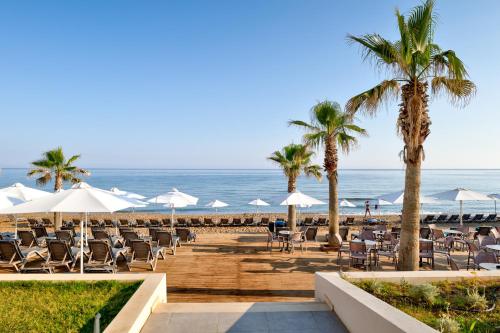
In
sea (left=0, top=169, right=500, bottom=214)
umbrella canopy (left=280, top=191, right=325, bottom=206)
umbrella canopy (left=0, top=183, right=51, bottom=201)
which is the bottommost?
sea (left=0, top=169, right=500, bottom=214)

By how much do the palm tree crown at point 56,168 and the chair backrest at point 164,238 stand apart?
23.9ft

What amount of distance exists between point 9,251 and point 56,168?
8605mm

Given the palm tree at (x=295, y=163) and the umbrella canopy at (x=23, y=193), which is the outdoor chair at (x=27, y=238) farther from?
the palm tree at (x=295, y=163)

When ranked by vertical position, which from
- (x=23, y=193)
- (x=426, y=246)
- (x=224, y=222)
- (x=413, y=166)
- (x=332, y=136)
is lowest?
(x=224, y=222)

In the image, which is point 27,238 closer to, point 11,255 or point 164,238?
point 11,255

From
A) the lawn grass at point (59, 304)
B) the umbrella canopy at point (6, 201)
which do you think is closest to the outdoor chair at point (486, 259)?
the lawn grass at point (59, 304)

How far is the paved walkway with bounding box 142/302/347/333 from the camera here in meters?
4.40

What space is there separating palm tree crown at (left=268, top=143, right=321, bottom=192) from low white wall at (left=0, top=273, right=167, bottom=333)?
417 inches

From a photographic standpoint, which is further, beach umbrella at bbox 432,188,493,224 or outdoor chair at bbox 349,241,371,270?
beach umbrella at bbox 432,188,493,224

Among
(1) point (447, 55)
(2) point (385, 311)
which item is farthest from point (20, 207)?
(1) point (447, 55)

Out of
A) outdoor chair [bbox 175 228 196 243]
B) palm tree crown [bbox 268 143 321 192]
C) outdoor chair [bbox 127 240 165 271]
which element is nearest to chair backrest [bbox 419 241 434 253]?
palm tree crown [bbox 268 143 321 192]

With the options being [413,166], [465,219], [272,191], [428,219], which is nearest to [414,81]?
[413,166]

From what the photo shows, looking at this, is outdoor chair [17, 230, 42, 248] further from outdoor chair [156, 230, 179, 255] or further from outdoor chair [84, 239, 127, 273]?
outdoor chair [156, 230, 179, 255]

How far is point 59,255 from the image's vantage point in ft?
27.7
